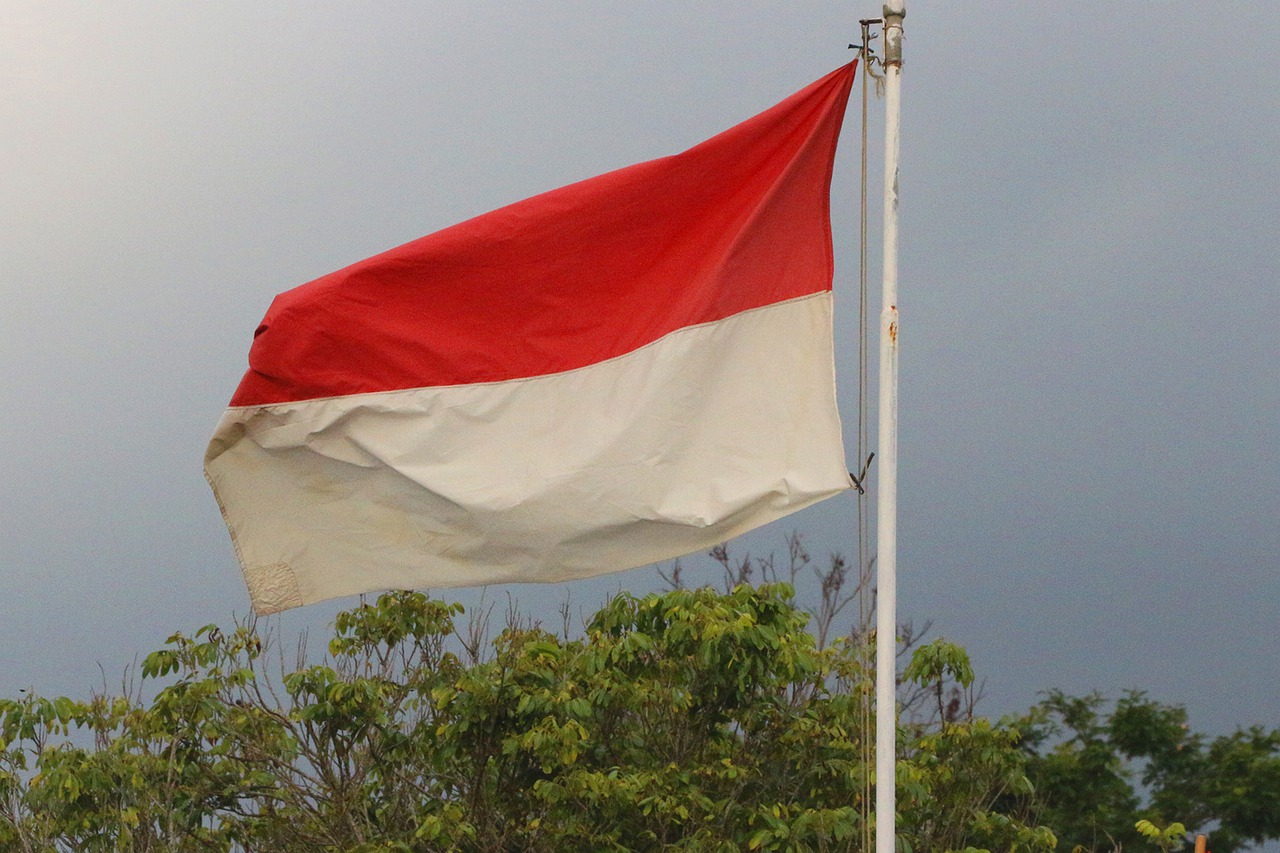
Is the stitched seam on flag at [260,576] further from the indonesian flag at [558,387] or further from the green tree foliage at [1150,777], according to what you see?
the green tree foliage at [1150,777]

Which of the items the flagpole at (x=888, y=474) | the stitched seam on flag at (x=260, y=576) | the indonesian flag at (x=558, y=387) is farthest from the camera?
the stitched seam on flag at (x=260, y=576)

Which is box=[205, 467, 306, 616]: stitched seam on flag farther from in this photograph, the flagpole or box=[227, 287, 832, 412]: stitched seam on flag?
the flagpole

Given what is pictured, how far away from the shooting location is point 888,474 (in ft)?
15.7

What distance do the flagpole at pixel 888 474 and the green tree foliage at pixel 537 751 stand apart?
424 cm

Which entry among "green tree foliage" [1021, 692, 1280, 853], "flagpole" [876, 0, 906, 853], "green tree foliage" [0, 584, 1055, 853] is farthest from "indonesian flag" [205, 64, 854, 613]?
"green tree foliage" [1021, 692, 1280, 853]

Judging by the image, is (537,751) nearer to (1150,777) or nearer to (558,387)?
(558,387)

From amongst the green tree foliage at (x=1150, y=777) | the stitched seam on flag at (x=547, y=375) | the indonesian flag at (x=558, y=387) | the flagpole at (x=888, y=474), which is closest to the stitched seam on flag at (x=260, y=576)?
the indonesian flag at (x=558, y=387)

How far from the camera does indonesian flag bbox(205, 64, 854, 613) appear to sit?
16.8 feet

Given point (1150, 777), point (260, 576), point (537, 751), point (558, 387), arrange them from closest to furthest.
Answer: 1. point (260, 576)
2. point (558, 387)
3. point (537, 751)
4. point (1150, 777)

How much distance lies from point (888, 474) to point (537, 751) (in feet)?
16.7

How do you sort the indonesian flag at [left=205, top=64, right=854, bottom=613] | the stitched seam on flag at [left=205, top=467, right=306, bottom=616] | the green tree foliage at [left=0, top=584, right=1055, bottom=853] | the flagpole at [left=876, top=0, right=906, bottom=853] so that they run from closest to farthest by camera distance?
the flagpole at [left=876, top=0, right=906, bottom=853]
the indonesian flag at [left=205, top=64, right=854, bottom=613]
the stitched seam on flag at [left=205, top=467, right=306, bottom=616]
the green tree foliage at [left=0, top=584, right=1055, bottom=853]

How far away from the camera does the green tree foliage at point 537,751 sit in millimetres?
9383

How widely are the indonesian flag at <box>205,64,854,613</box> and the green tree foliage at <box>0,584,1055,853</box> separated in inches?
153

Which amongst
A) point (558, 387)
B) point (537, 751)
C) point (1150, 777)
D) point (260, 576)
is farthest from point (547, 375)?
point (1150, 777)
